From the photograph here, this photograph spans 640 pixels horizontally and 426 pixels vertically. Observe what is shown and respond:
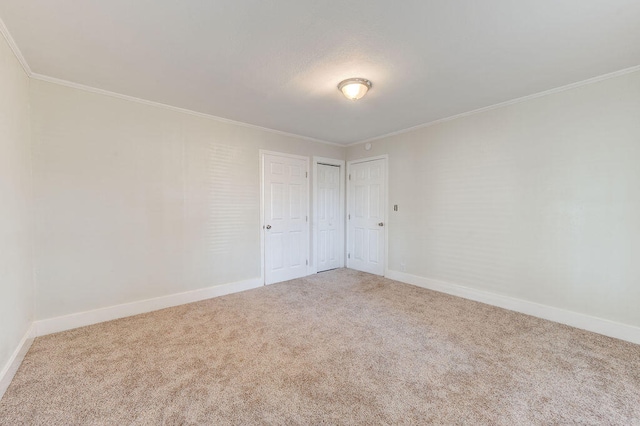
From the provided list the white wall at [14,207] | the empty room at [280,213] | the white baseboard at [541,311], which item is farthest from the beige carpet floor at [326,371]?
the white wall at [14,207]

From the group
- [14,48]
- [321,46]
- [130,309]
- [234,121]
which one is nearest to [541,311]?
[321,46]

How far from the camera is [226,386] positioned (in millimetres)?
1834

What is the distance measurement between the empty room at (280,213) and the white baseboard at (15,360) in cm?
2

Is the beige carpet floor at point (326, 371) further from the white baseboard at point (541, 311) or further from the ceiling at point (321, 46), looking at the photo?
the ceiling at point (321, 46)

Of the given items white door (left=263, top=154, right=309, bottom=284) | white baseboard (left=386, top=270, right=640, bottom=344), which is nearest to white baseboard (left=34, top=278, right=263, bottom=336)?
white door (left=263, top=154, right=309, bottom=284)

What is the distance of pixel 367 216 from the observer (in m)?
4.92

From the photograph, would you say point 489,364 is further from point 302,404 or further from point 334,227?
point 334,227

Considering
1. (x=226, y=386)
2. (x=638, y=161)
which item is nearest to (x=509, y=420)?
(x=226, y=386)

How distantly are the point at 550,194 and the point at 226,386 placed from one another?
3592 mm

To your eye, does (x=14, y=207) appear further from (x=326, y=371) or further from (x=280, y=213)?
(x=280, y=213)

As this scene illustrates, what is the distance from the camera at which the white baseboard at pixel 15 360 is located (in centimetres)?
180

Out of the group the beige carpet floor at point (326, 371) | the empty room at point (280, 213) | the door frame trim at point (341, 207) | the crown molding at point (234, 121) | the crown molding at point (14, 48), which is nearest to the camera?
the beige carpet floor at point (326, 371)

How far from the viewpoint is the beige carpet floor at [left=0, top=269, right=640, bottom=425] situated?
1596mm

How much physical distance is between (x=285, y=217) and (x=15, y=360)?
10.3ft
